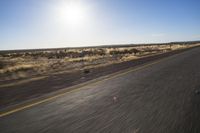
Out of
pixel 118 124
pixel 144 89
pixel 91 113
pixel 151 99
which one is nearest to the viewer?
pixel 118 124

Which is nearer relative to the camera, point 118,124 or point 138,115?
point 118,124

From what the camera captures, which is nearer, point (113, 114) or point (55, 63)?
point (113, 114)

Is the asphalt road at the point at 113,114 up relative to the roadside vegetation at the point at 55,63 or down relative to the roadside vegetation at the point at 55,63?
up

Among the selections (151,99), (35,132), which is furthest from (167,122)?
(35,132)

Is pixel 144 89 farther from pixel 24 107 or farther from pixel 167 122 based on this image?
pixel 24 107

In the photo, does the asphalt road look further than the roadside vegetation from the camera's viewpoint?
No

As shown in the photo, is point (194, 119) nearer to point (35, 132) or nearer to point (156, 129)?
point (156, 129)

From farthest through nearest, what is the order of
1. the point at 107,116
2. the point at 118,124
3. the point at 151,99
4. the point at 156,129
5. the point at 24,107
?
the point at 151,99
the point at 24,107
the point at 107,116
the point at 118,124
the point at 156,129

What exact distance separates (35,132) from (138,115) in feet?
7.49

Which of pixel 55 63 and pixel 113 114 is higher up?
pixel 113 114

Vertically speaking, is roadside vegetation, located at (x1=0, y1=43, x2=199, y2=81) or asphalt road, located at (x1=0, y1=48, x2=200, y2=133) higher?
asphalt road, located at (x1=0, y1=48, x2=200, y2=133)

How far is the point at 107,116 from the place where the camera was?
16.4 feet

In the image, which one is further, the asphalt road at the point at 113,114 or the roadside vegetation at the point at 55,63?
the roadside vegetation at the point at 55,63

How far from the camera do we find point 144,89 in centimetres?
827
